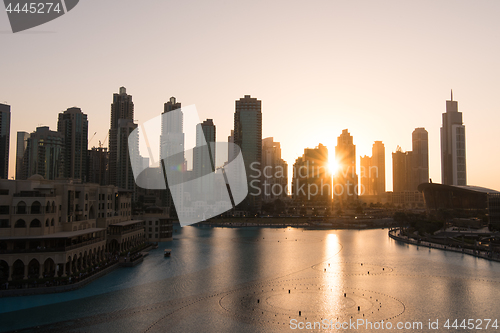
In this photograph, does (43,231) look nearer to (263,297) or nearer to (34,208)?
(34,208)

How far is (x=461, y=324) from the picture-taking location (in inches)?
1185

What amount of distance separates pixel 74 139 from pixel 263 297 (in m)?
172

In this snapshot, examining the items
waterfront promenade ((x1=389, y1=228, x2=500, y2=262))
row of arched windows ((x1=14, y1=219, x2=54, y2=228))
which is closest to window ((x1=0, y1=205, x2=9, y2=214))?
row of arched windows ((x1=14, y1=219, x2=54, y2=228))

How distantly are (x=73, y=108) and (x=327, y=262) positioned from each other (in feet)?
547

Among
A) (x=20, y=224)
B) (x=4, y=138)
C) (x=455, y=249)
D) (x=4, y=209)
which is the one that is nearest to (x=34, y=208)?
(x=20, y=224)

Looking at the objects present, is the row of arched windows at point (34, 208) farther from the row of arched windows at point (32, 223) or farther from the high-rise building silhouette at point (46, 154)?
the high-rise building silhouette at point (46, 154)

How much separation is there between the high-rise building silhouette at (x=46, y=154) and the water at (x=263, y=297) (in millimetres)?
126371

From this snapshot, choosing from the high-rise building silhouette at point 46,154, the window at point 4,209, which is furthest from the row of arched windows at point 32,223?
the high-rise building silhouette at point 46,154

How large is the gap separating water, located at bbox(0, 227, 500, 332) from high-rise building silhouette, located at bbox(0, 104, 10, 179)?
154m

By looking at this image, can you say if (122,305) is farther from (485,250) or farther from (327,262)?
(485,250)

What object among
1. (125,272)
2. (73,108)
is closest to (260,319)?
(125,272)

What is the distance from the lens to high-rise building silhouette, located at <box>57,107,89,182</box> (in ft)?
603

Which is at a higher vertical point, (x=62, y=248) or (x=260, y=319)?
(x=62, y=248)

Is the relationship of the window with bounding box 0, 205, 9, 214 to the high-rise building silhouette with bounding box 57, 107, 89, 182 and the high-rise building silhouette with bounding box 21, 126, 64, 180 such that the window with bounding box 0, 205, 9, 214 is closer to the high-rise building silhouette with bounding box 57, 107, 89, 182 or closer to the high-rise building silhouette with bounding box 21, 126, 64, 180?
the high-rise building silhouette with bounding box 21, 126, 64, 180
